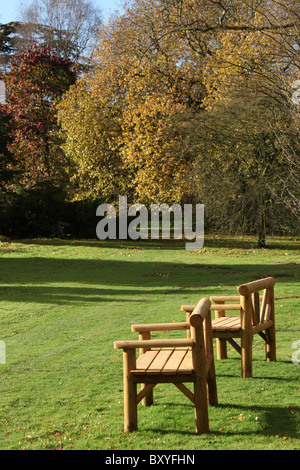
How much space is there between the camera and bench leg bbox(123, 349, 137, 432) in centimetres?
499

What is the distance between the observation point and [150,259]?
74.7 feet

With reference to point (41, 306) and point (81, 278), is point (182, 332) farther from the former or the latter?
point (81, 278)

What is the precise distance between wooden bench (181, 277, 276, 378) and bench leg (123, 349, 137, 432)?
1457 mm

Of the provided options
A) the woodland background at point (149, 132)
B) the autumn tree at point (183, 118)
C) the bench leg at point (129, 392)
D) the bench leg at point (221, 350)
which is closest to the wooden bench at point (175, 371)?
the bench leg at point (129, 392)

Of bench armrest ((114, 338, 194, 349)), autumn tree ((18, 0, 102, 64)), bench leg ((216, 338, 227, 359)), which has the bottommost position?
bench leg ((216, 338, 227, 359))

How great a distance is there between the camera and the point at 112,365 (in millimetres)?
7574

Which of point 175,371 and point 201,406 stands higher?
point 175,371

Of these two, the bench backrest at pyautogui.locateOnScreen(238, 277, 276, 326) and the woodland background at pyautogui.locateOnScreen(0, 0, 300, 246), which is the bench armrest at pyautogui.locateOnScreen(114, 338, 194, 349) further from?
the woodland background at pyautogui.locateOnScreen(0, 0, 300, 246)

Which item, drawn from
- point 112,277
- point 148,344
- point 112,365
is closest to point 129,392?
point 148,344

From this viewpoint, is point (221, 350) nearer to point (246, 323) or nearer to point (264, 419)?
point (246, 323)

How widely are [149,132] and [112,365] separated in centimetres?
1967

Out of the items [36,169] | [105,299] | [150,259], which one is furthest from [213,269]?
[36,169]

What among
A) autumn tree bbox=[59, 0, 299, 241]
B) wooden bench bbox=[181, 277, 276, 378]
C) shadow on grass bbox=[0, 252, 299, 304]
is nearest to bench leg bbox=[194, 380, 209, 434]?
wooden bench bbox=[181, 277, 276, 378]

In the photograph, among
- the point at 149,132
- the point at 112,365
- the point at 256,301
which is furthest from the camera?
the point at 149,132
